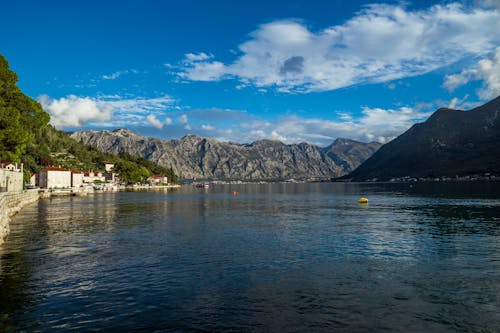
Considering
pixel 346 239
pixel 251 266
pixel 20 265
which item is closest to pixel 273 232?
pixel 346 239

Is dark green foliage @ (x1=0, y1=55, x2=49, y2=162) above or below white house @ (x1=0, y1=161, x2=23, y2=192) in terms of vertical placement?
above

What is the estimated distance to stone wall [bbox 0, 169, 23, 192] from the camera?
94.5 m

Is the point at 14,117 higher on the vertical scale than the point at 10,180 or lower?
higher

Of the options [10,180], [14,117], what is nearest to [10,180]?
[10,180]

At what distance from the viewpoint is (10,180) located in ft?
342

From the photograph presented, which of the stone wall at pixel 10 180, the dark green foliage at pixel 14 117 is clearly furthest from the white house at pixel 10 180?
the dark green foliage at pixel 14 117

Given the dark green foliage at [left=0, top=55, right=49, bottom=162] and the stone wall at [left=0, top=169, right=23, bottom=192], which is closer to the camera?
the dark green foliage at [left=0, top=55, right=49, bottom=162]

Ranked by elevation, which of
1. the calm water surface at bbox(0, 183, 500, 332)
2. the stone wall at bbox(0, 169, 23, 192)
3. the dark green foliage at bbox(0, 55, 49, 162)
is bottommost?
the calm water surface at bbox(0, 183, 500, 332)

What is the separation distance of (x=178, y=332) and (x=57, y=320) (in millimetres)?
7445

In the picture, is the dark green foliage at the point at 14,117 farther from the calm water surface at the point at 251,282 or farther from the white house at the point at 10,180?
the calm water surface at the point at 251,282

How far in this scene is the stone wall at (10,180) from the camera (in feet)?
310

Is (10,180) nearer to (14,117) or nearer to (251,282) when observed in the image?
(14,117)

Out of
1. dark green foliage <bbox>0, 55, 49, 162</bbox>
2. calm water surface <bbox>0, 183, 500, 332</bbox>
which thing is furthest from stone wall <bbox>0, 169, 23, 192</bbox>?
calm water surface <bbox>0, 183, 500, 332</bbox>

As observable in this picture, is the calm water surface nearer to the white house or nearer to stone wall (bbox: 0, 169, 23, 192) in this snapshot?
stone wall (bbox: 0, 169, 23, 192)
